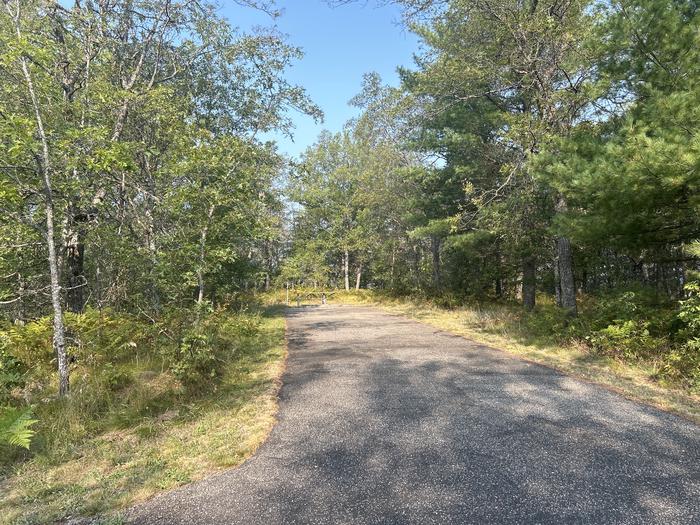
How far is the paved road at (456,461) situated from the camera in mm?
2688

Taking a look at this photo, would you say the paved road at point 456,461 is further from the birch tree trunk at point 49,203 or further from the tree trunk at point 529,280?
the tree trunk at point 529,280

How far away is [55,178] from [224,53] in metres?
5.16

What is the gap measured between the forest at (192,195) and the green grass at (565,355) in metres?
0.14

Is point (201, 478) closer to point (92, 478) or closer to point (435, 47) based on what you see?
point (92, 478)

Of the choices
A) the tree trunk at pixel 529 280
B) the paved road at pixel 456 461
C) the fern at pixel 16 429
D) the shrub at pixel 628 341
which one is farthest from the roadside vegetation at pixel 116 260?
the tree trunk at pixel 529 280

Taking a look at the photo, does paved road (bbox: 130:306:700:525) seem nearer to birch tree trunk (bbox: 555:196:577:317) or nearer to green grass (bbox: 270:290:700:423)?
green grass (bbox: 270:290:700:423)

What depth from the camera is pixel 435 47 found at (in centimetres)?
1190

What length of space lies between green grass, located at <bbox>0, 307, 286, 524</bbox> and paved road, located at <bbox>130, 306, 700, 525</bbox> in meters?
0.29

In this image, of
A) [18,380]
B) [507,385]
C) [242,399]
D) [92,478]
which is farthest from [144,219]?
[507,385]

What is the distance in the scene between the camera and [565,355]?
744cm

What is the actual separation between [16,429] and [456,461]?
368 centimetres

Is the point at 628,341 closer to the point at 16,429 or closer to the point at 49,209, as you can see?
the point at 16,429

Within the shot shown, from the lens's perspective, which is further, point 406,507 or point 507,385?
point 507,385

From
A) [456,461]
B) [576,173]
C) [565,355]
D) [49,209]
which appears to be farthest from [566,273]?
[49,209]
